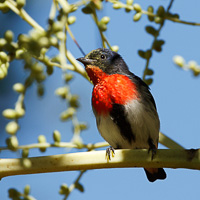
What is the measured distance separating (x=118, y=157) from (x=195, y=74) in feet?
2.50

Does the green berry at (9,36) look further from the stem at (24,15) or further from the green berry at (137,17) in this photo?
the green berry at (137,17)

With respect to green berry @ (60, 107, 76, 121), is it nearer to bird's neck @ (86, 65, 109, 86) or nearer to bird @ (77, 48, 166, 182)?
bird @ (77, 48, 166, 182)

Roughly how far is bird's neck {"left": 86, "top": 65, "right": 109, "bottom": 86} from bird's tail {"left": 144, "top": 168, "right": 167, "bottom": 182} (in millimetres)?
977

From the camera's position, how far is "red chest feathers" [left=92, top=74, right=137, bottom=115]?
275 centimetres

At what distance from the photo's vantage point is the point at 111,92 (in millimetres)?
2797

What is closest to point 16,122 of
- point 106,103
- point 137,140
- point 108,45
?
point 108,45

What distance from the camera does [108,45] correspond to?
76.1 inches

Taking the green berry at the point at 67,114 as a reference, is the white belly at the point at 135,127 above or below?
above

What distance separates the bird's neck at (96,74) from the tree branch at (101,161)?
1601 mm

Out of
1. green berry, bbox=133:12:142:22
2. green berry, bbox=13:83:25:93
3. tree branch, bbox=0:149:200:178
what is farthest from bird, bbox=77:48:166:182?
green berry, bbox=13:83:25:93

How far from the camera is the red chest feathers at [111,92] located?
275cm

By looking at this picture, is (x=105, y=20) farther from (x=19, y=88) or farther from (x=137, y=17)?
(x=19, y=88)

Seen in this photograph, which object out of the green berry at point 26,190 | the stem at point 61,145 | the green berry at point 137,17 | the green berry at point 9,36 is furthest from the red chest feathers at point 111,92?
the green berry at point 9,36

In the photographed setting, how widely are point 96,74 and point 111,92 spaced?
0.31 meters
